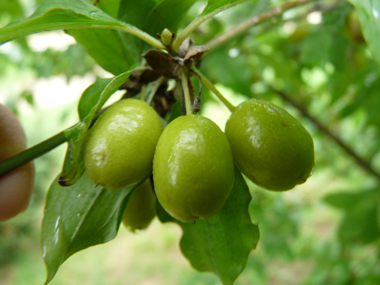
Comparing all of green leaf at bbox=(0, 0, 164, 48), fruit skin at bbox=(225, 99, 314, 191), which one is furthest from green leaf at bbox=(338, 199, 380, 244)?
green leaf at bbox=(0, 0, 164, 48)

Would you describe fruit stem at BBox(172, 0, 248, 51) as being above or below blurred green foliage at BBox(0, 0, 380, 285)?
above

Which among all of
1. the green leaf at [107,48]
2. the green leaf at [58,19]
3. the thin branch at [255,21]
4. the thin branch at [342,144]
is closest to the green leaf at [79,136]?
the green leaf at [58,19]

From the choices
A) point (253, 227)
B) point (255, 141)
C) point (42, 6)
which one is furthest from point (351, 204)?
point (42, 6)

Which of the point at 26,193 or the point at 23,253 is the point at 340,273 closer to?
the point at 26,193

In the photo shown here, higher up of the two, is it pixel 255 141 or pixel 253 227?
pixel 255 141

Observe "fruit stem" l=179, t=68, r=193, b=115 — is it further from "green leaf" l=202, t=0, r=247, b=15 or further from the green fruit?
the green fruit

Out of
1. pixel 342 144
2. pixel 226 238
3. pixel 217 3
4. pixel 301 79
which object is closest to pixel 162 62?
pixel 217 3
